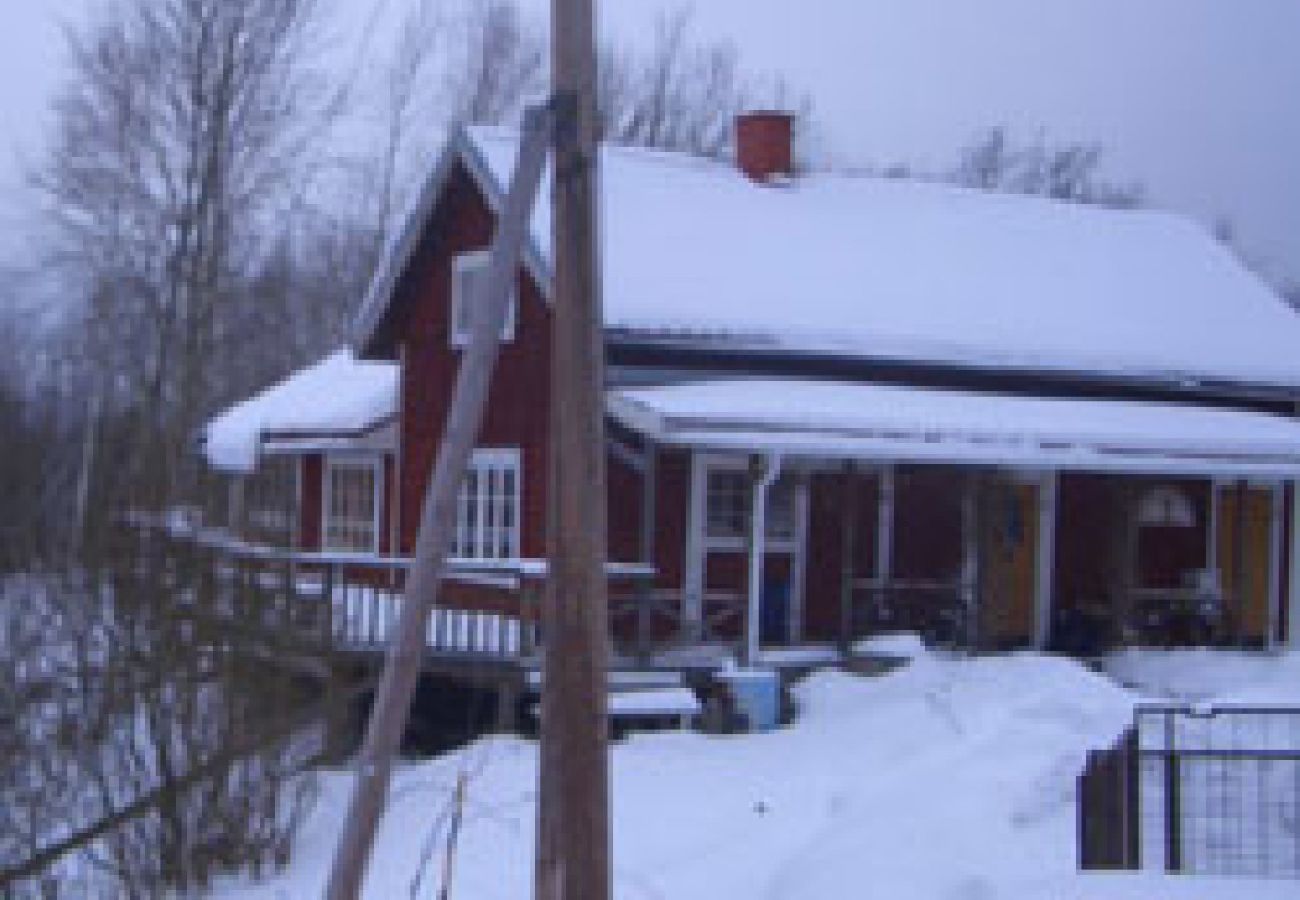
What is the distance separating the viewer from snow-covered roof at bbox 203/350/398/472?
2477cm

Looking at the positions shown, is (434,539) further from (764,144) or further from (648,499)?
(764,144)

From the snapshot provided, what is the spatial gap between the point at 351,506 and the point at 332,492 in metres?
0.72

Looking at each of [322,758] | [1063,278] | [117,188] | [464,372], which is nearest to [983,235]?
[1063,278]

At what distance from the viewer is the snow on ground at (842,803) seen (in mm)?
9188

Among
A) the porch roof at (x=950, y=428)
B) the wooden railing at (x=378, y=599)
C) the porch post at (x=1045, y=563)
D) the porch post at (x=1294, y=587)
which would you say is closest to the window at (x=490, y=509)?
the wooden railing at (x=378, y=599)

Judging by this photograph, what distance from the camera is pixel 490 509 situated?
21078 millimetres

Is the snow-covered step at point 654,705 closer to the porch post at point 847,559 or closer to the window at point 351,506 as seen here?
the porch post at point 847,559

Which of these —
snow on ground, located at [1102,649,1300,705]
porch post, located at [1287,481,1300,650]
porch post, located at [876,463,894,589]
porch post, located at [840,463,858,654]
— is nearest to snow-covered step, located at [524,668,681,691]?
porch post, located at [840,463,858,654]

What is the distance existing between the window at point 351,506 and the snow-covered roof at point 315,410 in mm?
707

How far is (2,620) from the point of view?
31.6ft

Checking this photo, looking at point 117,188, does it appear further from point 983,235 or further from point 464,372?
point 464,372

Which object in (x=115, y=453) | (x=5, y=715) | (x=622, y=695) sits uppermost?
(x=115, y=453)

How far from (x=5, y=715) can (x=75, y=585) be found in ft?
3.39

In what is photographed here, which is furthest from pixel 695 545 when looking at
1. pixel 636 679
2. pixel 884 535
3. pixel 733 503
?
pixel 884 535
